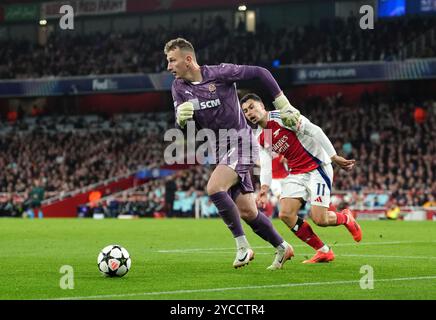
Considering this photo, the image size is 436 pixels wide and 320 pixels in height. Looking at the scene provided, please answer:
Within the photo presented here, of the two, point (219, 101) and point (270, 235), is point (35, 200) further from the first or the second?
point (219, 101)

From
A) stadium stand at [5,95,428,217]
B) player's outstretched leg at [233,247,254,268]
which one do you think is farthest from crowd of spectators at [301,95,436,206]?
player's outstretched leg at [233,247,254,268]

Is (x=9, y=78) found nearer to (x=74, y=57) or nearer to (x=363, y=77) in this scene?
(x=74, y=57)

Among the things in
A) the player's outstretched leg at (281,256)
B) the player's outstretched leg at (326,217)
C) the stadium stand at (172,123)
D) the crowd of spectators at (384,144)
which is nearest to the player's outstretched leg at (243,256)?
the player's outstretched leg at (281,256)

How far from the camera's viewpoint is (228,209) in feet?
35.2

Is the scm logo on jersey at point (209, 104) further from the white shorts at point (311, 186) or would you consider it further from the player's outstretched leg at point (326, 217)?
the player's outstretched leg at point (326, 217)

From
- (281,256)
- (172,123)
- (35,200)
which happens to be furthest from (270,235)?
(172,123)

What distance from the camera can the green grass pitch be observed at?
8562 millimetres

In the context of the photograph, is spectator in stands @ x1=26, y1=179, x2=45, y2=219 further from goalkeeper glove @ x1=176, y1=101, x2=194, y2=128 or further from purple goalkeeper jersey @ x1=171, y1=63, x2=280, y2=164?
goalkeeper glove @ x1=176, y1=101, x2=194, y2=128

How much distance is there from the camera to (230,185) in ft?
35.4

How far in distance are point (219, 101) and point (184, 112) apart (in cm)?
70

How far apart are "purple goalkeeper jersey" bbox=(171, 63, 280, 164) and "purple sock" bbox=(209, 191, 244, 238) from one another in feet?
1.61

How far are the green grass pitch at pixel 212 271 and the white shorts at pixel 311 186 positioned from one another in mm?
871

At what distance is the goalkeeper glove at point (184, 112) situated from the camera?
10.2m
